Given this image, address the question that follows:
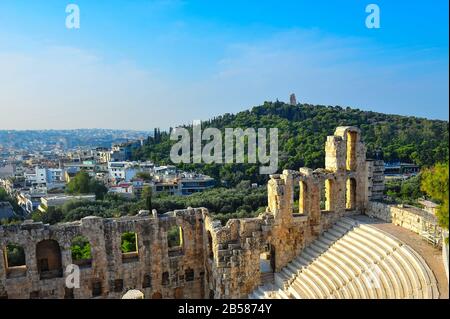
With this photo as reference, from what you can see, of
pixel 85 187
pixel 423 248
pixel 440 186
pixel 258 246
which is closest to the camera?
pixel 440 186

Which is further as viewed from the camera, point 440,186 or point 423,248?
point 423,248

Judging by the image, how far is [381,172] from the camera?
21.4 meters

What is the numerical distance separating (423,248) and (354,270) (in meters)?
2.92

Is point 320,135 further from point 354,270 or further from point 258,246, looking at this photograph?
point 354,270

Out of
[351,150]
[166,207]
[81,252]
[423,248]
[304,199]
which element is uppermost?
[351,150]

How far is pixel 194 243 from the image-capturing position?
21.0 m

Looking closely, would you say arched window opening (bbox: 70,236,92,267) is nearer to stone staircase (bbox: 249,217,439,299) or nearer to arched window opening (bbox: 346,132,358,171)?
stone staircase (bbox: 249,217,439,299)

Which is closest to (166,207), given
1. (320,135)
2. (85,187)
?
(85,187)

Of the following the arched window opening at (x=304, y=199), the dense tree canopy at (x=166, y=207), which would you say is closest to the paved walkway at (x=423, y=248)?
the arched window opening at (x=304, y=199)

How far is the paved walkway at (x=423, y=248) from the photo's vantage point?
12.7 meters

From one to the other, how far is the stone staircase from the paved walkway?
9.7 inches

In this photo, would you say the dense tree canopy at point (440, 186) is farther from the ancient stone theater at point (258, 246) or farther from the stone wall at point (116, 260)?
the stone wall at point (116, 260)

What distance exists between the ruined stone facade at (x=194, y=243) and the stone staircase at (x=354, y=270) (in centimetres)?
95

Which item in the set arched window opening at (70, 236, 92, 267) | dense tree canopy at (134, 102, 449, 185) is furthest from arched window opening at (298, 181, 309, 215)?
dense tree canopy at (134, 102, 449, 185)
